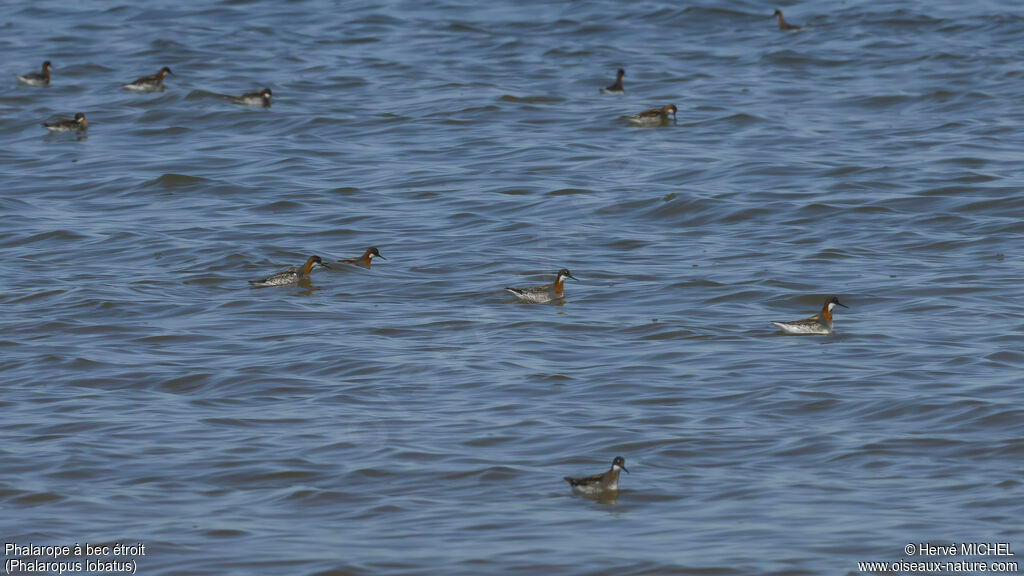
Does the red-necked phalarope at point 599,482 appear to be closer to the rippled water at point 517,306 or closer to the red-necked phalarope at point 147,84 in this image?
the rippled water at point 517,306

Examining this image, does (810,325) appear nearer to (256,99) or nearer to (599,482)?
(599,482)

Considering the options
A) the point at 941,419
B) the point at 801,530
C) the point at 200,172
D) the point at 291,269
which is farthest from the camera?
the point at 200,172

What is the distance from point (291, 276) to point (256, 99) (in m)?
11.6

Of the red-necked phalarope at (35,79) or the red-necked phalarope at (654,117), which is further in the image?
the red-necked phalarope at (35,79)

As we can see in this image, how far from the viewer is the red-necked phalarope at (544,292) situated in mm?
17359

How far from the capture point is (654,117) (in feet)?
90.3

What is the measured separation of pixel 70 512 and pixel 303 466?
1.86m

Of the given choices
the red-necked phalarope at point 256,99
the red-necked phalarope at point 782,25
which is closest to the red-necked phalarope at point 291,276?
the red-necked phalarope at point 256,99

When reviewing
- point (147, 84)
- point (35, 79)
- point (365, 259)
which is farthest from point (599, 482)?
point (35, 79)

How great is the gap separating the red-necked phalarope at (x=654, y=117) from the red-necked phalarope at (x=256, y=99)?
23.2 feet

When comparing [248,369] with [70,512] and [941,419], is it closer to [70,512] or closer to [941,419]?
[70,512]

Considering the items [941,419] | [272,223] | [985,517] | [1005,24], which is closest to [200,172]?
[272,223]

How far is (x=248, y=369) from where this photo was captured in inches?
585

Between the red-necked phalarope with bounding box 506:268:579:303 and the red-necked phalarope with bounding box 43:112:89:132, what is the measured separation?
12.9m
